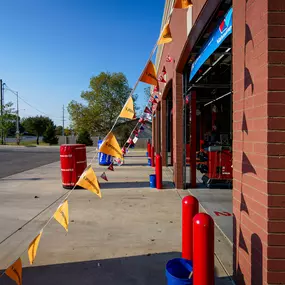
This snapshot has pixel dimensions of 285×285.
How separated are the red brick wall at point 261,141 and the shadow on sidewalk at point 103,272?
110cm

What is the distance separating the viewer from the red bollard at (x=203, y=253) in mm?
2109

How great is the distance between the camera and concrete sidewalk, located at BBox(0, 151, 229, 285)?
3336 millimetres

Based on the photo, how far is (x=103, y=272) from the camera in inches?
132

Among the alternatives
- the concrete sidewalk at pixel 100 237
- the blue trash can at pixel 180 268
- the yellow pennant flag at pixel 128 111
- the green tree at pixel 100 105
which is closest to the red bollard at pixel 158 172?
the concrete sidewalk at pixel 100 237

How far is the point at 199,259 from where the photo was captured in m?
2.13

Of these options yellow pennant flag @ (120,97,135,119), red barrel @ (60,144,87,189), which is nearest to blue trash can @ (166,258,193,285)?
yellow pennant flag @ (120,97,135,119)

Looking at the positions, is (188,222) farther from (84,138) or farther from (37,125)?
(37,125)

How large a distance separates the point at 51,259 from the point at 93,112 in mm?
31623

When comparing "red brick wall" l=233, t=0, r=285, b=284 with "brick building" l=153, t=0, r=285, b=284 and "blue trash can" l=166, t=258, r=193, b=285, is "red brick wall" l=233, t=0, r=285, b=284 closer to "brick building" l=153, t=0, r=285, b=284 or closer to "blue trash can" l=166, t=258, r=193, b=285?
"brick building" l=153, t=0, r=285, b=284

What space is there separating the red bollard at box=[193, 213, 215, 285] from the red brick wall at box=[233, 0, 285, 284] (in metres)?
0.48

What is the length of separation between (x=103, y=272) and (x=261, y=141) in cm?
243

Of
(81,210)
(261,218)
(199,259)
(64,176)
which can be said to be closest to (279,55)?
(261,218)

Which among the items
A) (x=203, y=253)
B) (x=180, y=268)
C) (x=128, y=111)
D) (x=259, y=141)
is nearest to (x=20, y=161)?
(x=128, y=111)

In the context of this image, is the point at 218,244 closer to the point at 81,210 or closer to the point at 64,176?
the point at 81,210
